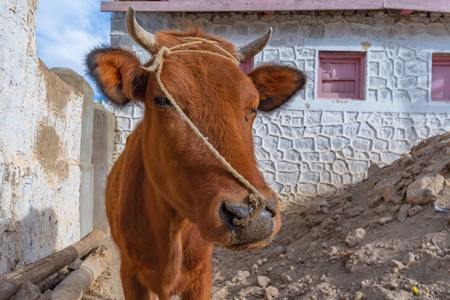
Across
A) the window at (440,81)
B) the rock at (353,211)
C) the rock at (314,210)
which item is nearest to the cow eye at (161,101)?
the rock at (353,211)

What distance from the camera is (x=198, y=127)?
6.97ft

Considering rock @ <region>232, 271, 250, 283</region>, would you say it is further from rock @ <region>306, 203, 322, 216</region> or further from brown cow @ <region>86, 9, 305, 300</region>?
brown cow @ <region>86, 9, 305, 300</region>

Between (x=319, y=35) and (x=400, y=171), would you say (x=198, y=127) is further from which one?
(x=319, y=35)

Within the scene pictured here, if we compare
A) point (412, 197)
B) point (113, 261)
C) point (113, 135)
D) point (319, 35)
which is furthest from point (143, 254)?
point (319, 35)

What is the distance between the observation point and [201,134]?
6.83 feet

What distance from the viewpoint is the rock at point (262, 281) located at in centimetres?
484

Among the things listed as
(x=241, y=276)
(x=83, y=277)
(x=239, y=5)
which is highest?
(x=239, y=5)

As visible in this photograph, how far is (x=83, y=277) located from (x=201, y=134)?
334 centimetres

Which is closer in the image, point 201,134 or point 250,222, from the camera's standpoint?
point 250,222

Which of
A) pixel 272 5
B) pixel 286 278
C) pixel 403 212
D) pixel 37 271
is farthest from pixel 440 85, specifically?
pixel 37 271

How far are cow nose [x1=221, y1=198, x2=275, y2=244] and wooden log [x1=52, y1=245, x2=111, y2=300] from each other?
8.72ft

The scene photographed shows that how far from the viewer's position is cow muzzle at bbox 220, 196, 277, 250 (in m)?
1.74

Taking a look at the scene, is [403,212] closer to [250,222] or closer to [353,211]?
[353,211]

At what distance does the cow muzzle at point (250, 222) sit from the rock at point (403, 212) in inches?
138
